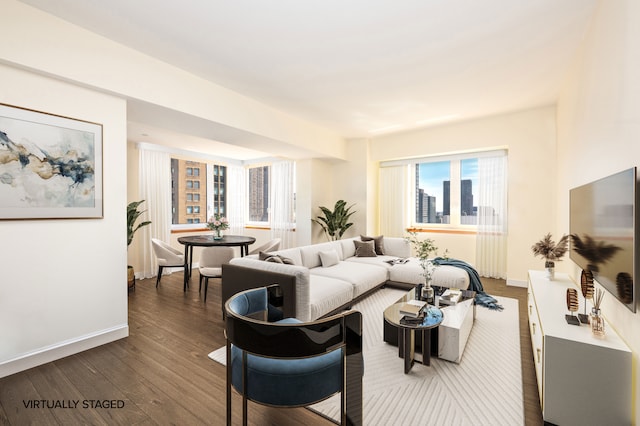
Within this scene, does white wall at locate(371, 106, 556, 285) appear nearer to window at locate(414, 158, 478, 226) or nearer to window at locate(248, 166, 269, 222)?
window at locate(414, 158, 478, 226)

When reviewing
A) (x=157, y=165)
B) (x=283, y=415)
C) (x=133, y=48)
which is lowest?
(x=283, y=415)

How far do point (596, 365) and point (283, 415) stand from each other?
1813 millimetres

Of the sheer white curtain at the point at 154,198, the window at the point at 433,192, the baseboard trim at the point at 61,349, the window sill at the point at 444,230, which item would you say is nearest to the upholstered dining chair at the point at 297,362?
the baseboard trim at the point at 61,349

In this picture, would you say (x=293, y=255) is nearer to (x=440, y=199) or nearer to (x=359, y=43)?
(x=359, y=43)

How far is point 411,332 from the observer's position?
7.75 ft

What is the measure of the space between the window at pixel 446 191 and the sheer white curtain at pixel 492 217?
240 mm

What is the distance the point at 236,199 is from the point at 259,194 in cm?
61

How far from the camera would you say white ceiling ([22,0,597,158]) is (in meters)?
2.29

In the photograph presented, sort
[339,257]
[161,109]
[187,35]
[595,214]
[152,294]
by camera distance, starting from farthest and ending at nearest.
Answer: [339,257], [152,294], [161,109], [187,35], [595,214]

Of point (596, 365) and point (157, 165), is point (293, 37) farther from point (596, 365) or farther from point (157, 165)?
point (157, 165)

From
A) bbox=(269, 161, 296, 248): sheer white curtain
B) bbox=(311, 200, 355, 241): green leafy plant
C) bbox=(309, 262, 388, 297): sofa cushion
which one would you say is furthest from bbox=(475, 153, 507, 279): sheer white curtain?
bbox=(269, 161, 296, 248): sheer white curtain

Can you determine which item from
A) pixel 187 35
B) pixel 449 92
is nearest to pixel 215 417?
pixel 187 35

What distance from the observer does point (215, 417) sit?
70.0 inches

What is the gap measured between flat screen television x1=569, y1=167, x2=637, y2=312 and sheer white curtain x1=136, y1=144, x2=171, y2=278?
608 centimetres
